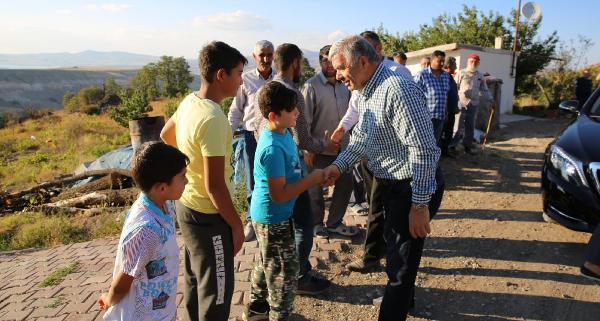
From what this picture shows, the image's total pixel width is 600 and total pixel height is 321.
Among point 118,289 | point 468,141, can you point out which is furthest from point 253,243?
point 468,141

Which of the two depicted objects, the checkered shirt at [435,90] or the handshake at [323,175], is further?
the checkered shirt at [435,90]

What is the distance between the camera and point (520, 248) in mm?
3990

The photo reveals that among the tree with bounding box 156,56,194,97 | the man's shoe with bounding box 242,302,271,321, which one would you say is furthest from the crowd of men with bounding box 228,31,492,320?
the tree with bounding box 156,56,194,97

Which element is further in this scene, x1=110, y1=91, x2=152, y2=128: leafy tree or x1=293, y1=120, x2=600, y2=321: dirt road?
x1=110, y1=91, x2=152, y2=128: leafy tree

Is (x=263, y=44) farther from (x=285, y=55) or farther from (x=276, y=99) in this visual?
(x=276, y=99)

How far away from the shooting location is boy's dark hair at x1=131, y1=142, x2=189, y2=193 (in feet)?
5.63

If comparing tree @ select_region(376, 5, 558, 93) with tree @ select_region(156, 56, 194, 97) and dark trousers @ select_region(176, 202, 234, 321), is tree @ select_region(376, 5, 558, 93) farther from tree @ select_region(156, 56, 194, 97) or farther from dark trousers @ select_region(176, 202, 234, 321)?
tree @ select_region(156, 56, 194, 97)

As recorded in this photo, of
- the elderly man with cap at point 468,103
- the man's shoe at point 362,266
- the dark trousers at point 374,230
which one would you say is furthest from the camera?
the elderly man with cap at point 468,103

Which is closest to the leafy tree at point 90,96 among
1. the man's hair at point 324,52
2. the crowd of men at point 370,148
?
the crowd of men at point 370,148

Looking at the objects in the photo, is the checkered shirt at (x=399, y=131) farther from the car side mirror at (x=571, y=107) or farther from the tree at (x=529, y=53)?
the tree at (x=529, y=53)

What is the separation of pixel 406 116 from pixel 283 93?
72 centimetres

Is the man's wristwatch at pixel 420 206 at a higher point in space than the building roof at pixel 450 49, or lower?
lower

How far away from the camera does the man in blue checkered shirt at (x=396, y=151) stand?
211 cm

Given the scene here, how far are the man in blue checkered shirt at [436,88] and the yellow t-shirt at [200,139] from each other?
4.62m
